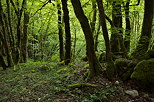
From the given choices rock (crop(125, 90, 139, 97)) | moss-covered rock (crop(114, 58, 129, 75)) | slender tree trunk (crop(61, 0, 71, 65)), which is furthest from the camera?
slender tree trunk (crop(61, 0, 71, 65))

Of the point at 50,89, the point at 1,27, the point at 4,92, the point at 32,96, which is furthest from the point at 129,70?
the point at 1,27

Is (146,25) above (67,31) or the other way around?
the other way around

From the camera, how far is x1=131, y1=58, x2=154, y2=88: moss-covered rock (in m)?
3.73

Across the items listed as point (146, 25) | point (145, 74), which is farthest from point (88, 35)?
point (146, 25)

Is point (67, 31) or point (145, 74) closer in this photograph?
point (145, 74)

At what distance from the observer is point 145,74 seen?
12.6 ft

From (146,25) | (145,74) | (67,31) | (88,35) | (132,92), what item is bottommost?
(132,92)

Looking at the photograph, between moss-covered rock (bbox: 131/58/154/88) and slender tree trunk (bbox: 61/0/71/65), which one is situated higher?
slender tree trunk (bbox: 61/0/71/65)

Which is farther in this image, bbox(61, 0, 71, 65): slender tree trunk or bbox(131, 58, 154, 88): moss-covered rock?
bbox(61, 0, 71, 65): slender tree trunk

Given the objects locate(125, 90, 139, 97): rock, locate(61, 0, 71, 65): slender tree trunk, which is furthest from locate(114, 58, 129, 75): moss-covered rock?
locate(61, 0, 71, 65): slender tree trunk

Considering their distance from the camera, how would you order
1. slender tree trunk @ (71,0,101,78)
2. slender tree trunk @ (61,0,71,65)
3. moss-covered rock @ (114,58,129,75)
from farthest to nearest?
slender tree trunk @ (61,0,71,65) < moss-covered rock @ (114,58,129,75) < slender tree trunk @ (71,0,101,78)

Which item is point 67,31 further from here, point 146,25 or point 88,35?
point 146,25

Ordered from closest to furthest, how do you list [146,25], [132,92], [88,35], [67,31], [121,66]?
[132,92], [88,35], [121,66], [146,25], [67,31]

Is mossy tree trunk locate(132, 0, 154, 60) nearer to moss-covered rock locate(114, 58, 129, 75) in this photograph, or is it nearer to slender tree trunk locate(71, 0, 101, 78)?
moss-covered rock locate(114, 58, 129, 75)
